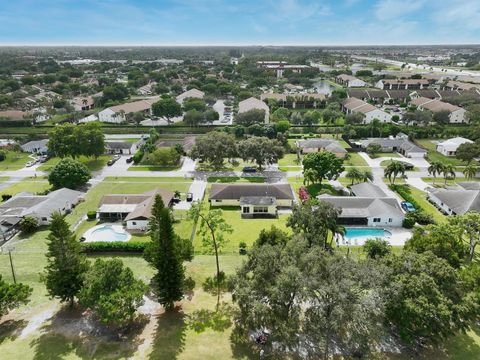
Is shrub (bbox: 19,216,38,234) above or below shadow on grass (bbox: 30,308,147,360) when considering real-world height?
above

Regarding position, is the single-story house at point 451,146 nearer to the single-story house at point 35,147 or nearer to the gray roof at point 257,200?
the gray roof at point 257,200

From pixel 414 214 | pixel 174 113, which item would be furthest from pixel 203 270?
pixel 174 113

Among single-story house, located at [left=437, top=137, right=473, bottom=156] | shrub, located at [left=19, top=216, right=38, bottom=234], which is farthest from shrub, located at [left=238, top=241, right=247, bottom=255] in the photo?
single-story house, located at [left=437, top=137, right=473, bottom=156]

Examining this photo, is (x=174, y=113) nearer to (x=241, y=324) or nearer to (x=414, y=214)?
(x=414, y=214)

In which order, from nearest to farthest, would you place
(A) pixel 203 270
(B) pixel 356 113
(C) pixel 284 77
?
1. (A) pixel 203 270
2. (B) pixel 356 113
3. (C) pixel 284 77

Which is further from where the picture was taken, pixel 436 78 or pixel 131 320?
pixel 436 78

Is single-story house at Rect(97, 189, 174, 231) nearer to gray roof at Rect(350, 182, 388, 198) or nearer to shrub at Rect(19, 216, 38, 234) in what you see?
shrub at Rect(19, 216, 38, 234)

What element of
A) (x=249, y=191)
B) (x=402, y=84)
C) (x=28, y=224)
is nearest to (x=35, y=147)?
(x=28, y=224)
